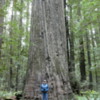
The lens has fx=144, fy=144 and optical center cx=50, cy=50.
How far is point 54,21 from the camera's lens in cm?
584

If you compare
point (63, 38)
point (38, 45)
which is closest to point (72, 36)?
point (63, 38)

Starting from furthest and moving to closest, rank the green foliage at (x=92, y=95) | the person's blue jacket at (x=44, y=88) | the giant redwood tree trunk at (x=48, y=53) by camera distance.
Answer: the green foliage at (x=92, y=95), the giant redwood tree trunk at (x=48, y=53), the person's blue jacket at (x=44, y=88)

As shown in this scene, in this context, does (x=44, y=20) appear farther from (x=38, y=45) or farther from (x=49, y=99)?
(x=49, y=99)

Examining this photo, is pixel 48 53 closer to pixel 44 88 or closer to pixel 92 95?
pixel 44 88

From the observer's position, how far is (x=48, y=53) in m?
5.39

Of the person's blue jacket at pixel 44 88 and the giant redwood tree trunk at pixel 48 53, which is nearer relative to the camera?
the person's blue jacket at pixel 44 88

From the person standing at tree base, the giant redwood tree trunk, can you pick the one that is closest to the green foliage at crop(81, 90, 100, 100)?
the giant redwood tree trunk

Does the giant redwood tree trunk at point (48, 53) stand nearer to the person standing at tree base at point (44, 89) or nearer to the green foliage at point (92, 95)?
the person standing at tree base at point (44, 89)

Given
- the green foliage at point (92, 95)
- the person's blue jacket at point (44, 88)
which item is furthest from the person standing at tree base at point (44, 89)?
the green foliage at point (92, 95)

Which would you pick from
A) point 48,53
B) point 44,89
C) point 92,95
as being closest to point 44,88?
point 44,89

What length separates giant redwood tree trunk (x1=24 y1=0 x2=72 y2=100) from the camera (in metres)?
5.14

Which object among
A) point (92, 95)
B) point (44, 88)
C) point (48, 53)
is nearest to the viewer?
point (44, 88)

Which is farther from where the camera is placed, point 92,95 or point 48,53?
point 92,95

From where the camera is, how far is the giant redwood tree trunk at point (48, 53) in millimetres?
5145
